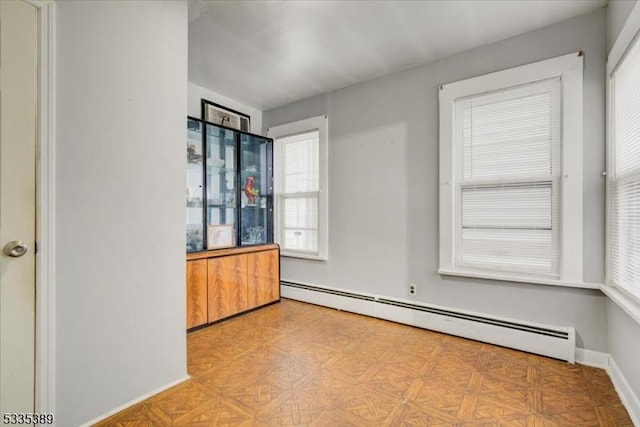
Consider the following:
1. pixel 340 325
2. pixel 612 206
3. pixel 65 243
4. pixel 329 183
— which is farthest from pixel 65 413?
pixel 612 206

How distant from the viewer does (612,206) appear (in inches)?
82.7

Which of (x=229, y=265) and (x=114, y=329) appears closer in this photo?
(x=114, y=329)

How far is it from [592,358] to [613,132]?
5.38 feet

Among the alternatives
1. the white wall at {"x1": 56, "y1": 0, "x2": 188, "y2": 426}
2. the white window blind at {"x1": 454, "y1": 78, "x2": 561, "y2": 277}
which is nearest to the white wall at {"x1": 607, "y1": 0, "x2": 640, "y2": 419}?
the white window blind at {"x1": 454, "y1": 78, "x2": 561, "y2": 277}

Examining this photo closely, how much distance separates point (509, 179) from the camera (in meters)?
2.58

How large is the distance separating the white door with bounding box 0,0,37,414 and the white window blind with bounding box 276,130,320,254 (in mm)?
2765

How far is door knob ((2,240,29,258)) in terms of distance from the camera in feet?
4.40

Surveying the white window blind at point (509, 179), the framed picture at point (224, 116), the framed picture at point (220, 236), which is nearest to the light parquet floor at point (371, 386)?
the white window blind at point (509, 179)

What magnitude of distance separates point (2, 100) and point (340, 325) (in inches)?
113

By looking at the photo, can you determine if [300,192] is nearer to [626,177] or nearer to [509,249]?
[509,249]

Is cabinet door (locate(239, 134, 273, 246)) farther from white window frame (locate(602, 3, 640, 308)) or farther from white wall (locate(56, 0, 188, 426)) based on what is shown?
white window frame (locate(602, 3, 640, 308))

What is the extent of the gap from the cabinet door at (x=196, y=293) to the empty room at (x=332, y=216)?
1.3 inches

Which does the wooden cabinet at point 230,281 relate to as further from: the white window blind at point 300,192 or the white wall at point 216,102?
the white wall at point 216,102

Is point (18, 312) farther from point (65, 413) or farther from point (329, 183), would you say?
point (329, 183)
